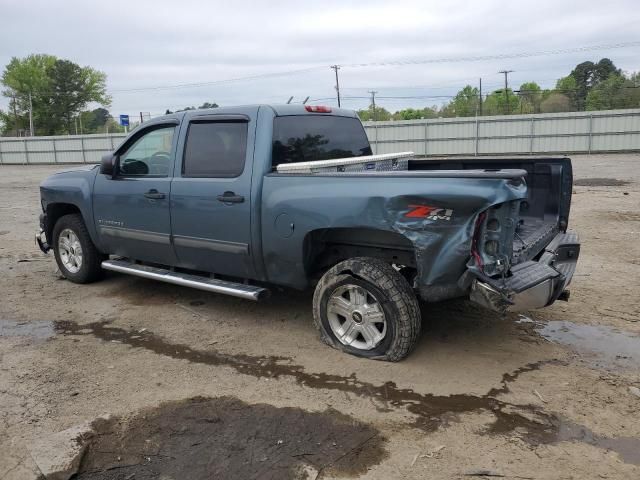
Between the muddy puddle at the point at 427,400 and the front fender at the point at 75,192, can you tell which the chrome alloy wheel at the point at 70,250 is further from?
the muddy puddle at the point at 427,400

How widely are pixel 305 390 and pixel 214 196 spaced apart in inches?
74.7

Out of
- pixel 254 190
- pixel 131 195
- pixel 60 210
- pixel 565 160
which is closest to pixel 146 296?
pixel 131 195

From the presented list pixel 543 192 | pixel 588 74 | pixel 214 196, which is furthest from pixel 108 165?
pixel 588 74

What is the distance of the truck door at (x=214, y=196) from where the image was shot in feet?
15.5

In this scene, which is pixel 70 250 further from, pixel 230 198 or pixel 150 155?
pixel 230 198

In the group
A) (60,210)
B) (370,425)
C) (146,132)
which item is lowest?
(370,425)

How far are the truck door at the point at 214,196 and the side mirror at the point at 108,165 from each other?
923 mm

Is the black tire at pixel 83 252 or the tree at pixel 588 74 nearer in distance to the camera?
the black tire at pixel 83 252

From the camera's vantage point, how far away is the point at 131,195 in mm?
5531

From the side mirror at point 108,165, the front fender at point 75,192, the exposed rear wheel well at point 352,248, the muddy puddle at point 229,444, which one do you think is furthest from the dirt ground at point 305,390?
the side mirror at point 108,165

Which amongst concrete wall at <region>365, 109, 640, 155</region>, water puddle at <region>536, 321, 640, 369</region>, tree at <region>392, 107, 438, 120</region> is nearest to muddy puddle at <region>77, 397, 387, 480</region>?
water puddle at <region>536, 321, 640, 369</region>

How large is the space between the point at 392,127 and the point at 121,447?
2911 cm

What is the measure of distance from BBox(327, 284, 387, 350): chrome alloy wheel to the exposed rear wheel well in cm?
33

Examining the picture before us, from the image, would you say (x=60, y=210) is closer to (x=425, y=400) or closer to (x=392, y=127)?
(x=425, y=400)
